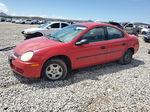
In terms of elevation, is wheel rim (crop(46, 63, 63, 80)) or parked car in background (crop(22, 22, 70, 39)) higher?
parked car in background (crop(22, 22, 70, 39))

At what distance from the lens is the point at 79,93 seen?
3354 mm

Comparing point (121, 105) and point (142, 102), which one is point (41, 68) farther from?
point (142, 102)

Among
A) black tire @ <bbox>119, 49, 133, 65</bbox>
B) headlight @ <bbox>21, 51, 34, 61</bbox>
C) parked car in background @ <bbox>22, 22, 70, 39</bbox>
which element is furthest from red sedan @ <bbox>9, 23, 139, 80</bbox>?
parked car in background @ <bbox>22, 22, 70, 39</bbox>

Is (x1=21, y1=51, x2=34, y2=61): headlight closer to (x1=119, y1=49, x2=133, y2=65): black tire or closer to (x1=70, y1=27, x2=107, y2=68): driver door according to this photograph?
(x1=70, y1=27, x2=107, y2=68): driver door

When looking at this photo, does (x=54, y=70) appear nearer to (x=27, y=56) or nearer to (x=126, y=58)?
(x=27, y=56)

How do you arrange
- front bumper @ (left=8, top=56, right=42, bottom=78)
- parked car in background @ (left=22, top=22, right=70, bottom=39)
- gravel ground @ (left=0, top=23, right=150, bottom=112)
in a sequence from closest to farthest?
1. gravel ground @ (left=0, top=23, right=150, bottom=112)
2. front bumper @ (left=8, top=56, right=42, bottom=78)
3. parked car in background @ (left=22, top=22, right=70, bottom=39)

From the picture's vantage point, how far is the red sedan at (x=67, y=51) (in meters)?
3.53

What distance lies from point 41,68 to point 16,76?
3.20 ft

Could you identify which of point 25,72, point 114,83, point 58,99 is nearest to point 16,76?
point 25,72

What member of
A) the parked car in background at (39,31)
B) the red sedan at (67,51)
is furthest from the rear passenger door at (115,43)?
the parked car in background at (39,31)

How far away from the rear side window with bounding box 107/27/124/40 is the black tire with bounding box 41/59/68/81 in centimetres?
199

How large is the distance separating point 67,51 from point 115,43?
194 centimetres

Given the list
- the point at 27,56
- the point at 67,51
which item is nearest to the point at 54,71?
the point at 67,51

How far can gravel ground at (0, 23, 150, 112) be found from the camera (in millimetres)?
2854
